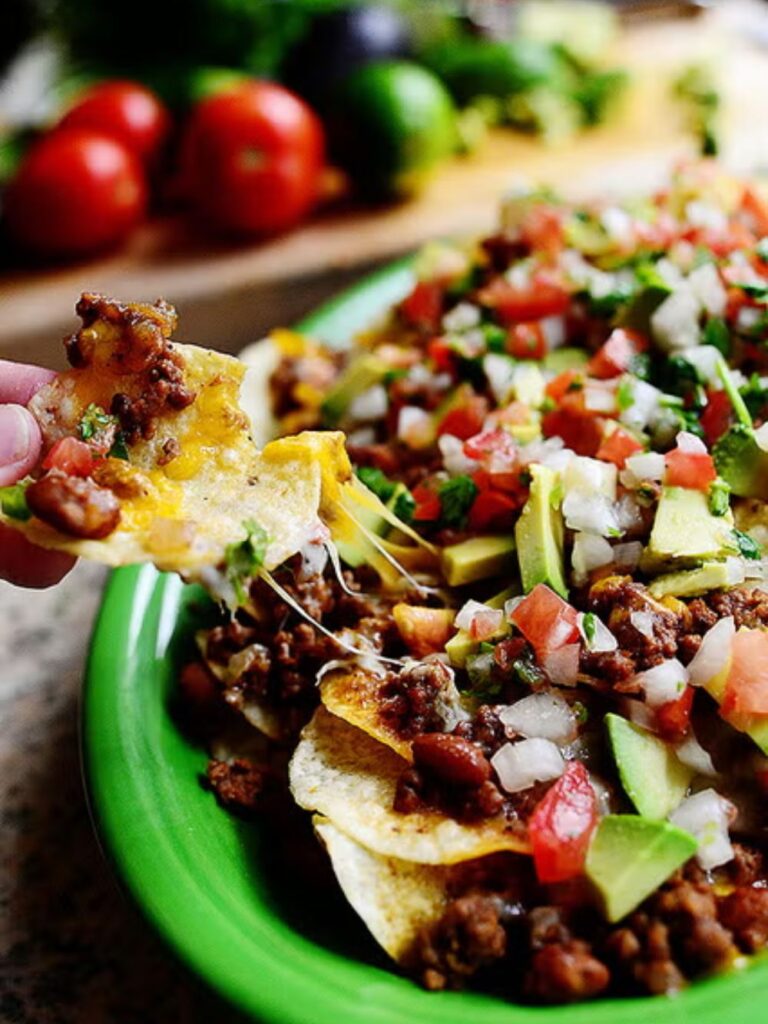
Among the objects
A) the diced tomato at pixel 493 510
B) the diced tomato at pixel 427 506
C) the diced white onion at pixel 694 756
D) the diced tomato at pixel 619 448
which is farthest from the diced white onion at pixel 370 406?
Result: the diced white onion at pixel 694 756

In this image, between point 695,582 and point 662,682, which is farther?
point 695,582

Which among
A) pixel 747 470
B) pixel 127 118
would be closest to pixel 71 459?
pixel 747 470

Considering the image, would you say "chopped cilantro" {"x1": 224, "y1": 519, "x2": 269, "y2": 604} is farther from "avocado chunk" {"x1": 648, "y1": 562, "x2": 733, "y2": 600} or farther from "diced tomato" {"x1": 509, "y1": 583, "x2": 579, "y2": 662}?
"avocado chunk" {"x1": 648, "y1": 562, "x2": 733, "y2": 600}

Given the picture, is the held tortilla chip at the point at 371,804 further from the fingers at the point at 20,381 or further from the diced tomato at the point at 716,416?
the diced tomato at the point at 716,416

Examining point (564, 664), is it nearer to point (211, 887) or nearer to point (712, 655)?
point (712, 655)

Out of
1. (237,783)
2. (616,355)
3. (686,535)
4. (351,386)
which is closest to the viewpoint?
(686,535)

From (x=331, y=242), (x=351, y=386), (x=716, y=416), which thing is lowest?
(x=331, y=242)

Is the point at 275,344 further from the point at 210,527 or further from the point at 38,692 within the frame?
the point at 210,527
